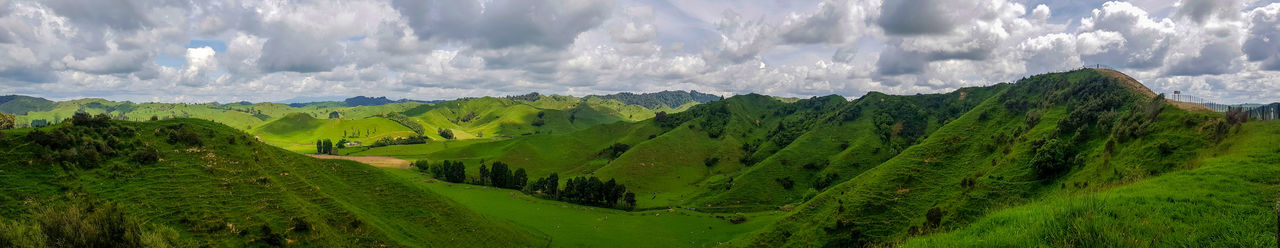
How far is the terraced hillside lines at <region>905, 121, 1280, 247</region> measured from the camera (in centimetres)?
1378

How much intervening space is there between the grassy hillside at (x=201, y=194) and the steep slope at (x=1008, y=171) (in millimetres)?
64386

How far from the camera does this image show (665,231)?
122062mm

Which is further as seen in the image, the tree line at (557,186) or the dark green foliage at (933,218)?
the tree line at (557,186)

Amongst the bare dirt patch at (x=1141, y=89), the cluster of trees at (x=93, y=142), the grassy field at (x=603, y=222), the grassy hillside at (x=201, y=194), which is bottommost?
the grassy field at (x=603, y=222)

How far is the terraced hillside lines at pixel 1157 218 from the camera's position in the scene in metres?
13.8

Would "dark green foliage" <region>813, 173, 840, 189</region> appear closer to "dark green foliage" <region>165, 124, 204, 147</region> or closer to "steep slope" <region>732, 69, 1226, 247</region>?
"steep slope" <region>732, 69, 1226, 247</region>

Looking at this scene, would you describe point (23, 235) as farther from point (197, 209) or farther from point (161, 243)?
point (197, 209)

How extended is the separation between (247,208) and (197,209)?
16.8ft

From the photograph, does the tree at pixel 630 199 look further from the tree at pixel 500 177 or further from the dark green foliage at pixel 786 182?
the dark green foliage at pixel 786 182

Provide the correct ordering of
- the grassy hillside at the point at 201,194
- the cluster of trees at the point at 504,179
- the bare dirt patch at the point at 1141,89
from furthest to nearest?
the cluster of trees at the point at 504,179 → the bare dirt patch at the point at 1141,89 → the grassy hillside at the point at 201,194

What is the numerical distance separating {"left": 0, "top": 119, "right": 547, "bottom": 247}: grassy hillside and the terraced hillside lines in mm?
54804

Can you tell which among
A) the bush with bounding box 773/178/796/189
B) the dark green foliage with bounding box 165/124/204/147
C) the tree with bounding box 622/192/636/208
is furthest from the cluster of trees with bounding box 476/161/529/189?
the dark green foliage with bounding box 165/124/204/147

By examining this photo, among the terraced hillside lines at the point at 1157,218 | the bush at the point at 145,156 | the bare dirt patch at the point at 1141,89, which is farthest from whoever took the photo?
the bare dirt patch at the point at 1141,89

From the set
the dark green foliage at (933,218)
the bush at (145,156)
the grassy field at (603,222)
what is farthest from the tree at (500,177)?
the dark green foliage at (933,218)
